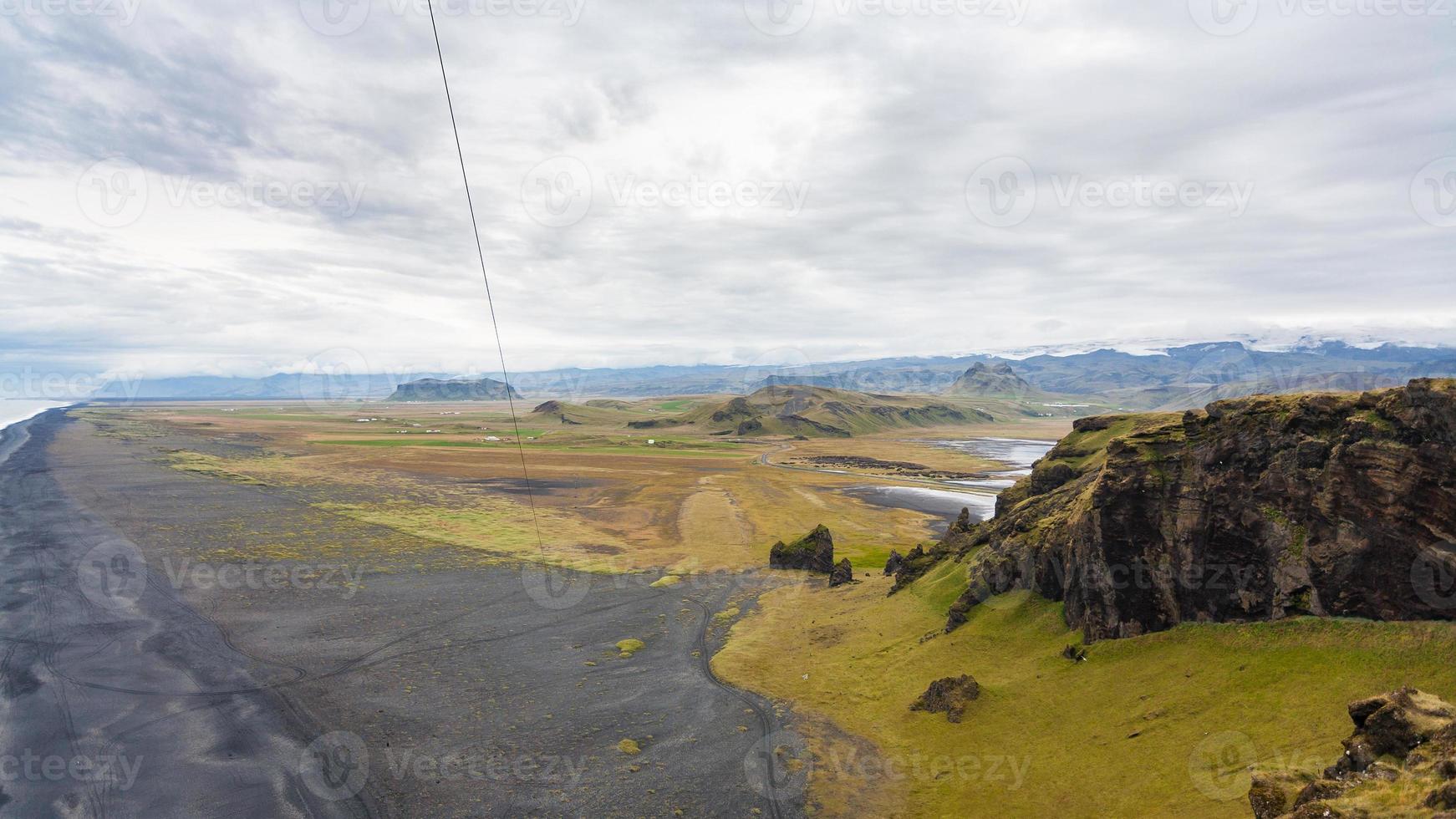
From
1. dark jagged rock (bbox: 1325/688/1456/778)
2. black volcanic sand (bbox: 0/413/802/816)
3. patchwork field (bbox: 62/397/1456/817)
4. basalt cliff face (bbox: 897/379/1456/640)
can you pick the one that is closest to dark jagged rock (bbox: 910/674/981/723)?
patchwork field (bbox: 62/397/1456/817)

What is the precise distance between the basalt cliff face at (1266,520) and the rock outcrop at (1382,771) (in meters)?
7.81

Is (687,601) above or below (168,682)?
below

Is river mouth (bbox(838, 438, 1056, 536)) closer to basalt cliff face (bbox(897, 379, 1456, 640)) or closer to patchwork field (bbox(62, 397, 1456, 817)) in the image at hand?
patchwork field (bbox(62, 397, 1456, 817))

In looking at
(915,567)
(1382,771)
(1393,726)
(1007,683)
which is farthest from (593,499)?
(1382,771)

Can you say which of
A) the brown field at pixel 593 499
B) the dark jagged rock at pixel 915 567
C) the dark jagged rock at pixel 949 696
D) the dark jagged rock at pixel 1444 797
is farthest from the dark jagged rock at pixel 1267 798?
the brown field at pixel 593 499

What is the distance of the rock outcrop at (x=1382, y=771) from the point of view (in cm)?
1254

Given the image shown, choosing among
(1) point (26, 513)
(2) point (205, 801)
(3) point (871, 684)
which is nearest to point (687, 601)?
(3) point (871, 684)

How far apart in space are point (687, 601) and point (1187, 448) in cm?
3766

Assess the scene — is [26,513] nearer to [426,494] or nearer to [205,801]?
[426,494]

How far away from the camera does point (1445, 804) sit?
1147cm

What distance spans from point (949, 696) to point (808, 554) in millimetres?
33693

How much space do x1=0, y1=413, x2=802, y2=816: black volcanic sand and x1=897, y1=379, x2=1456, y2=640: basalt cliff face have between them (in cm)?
1718

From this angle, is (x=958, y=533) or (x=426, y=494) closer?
(x=958, y=533)

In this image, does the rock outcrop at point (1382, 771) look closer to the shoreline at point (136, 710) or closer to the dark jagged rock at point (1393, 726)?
the dark jagged rock at point (1393, 726)
